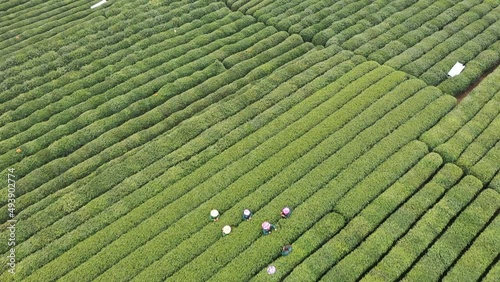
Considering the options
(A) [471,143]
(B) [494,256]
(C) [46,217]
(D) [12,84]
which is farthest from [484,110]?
(D) [12,84]

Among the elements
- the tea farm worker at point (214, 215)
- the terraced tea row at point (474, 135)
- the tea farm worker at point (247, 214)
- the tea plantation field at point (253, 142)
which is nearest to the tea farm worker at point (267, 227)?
the tea plantation field at point (253, 142)

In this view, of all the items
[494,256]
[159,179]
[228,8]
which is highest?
[228,8]

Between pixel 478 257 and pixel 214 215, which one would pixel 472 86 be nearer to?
pixel 478 257

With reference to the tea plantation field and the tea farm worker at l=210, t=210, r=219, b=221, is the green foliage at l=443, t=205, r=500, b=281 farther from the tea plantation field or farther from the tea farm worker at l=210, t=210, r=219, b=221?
the tea farm worker at l=210, t=210, r=219, b=221

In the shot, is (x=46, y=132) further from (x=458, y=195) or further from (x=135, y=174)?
(x=458, y=195)

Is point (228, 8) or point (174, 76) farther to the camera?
point (228, 8)

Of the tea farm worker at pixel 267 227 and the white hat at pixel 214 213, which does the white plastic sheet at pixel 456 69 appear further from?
the white hat at pixel 214 213

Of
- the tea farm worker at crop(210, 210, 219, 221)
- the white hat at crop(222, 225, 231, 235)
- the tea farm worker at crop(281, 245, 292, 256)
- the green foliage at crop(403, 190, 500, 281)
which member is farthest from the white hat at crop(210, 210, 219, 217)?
the green foliage at crop(403, 190, 500, 281)

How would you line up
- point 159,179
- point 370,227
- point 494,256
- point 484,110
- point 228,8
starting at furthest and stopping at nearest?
point 228,8 → point 484,110 → point 159,179 → point 370,227 → point 494,256
